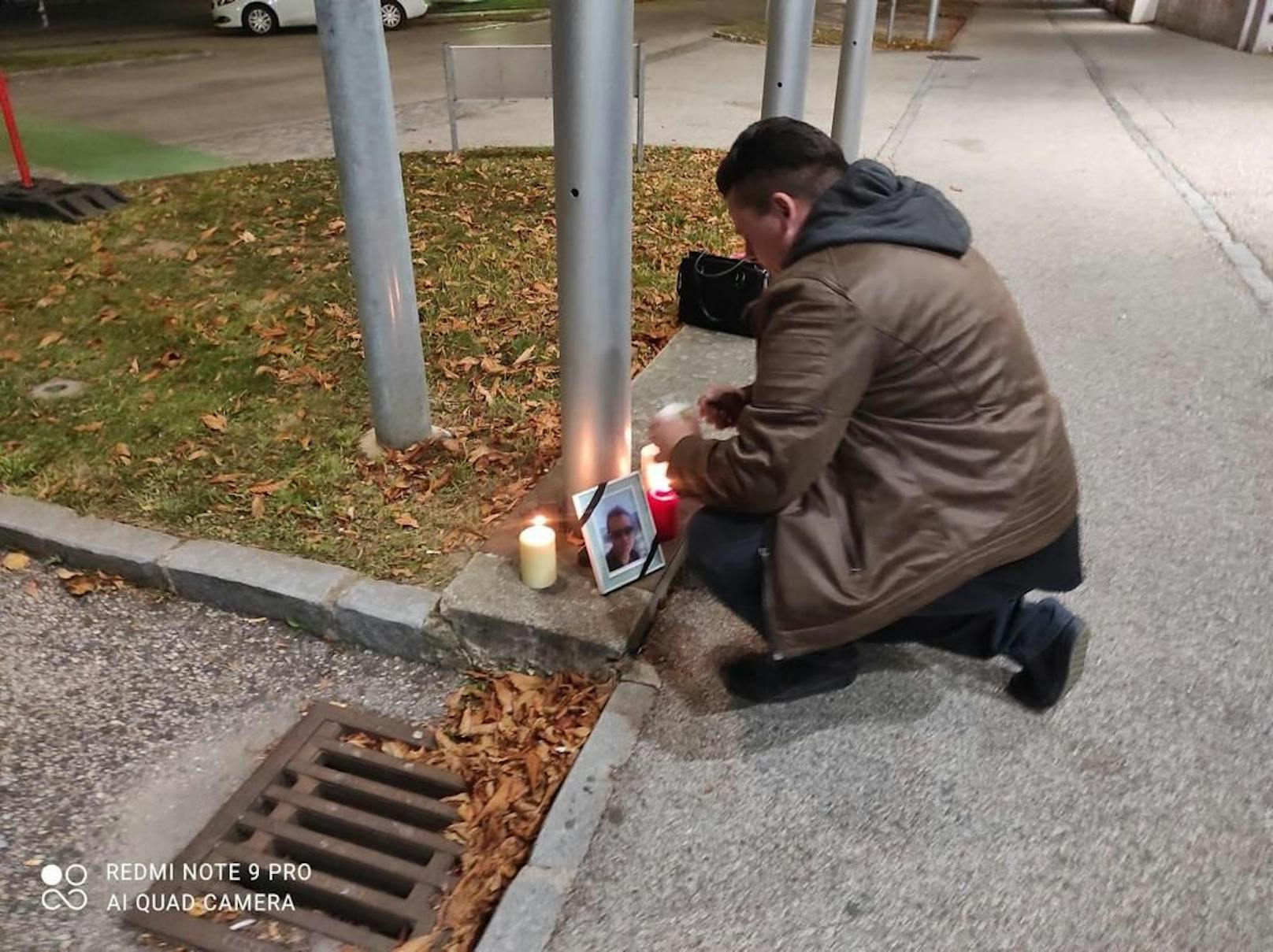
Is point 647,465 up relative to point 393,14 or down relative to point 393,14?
up

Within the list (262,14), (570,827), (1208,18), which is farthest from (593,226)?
(1208,18)

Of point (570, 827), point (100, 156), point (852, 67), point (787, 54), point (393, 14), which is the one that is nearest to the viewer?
point (570, 827)

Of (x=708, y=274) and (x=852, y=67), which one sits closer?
(x=708, y=274)

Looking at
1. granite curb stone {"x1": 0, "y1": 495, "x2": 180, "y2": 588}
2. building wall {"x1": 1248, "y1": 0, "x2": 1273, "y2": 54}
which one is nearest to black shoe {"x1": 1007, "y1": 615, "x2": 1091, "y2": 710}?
granite curb stone {"x1": 0, "y1": 495, "x2": 180, "y2": 588}

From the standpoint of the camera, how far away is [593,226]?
282cm

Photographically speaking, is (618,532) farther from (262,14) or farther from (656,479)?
(262,14)

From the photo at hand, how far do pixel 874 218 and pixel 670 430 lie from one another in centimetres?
85

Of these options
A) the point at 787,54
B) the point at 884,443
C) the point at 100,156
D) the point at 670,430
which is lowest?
the point at 100,156

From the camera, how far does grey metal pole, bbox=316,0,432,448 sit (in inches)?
129

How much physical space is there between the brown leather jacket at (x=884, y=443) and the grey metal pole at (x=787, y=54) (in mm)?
3356

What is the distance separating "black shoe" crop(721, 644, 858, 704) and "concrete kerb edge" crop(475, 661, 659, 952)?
0.90ft

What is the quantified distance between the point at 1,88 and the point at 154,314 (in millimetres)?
3538

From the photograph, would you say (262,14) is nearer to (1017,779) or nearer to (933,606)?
(933,606)

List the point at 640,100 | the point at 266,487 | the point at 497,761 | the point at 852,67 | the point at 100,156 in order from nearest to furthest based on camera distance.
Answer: the point at 497,761 → the point at 266,487 → the point at 852,67 → the point at 640,100 → the point at 100,156
